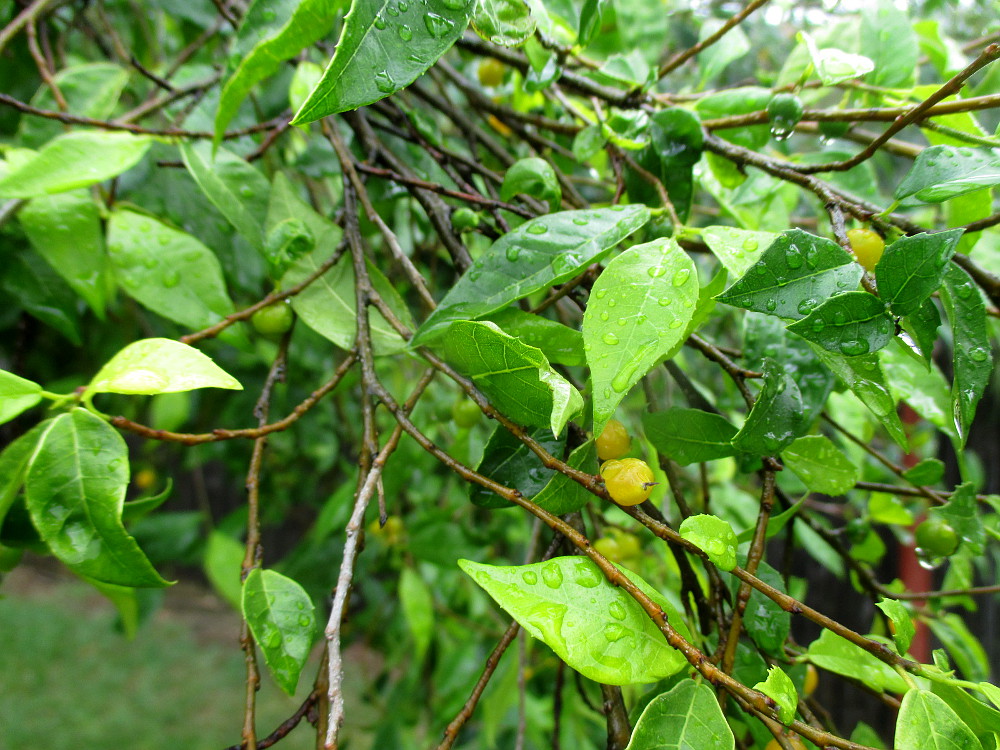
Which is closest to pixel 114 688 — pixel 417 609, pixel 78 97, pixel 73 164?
pixel 417 609

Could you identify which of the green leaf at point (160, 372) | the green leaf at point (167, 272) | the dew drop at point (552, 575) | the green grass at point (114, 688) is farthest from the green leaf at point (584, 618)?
the green grass at point (114, 688)

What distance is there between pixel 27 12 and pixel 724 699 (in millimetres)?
1094

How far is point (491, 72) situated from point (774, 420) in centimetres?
73

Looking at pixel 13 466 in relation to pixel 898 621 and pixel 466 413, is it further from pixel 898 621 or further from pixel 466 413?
pixel 898 621

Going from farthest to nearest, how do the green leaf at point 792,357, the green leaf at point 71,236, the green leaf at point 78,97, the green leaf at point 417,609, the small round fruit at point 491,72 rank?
1. the green leaf at point 417,609
2. the small round fruit at point 491,72
3. the green leaf at point 78,97
4. the green leaf at point 71,236
5. the green leaf at point 792,357

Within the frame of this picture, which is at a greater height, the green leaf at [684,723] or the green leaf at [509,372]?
the green leaf at [509,372]

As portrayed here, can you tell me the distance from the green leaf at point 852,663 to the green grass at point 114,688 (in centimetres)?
286

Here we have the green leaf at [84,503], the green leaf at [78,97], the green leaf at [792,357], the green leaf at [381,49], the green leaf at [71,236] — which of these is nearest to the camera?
the green leaf at [381,49]

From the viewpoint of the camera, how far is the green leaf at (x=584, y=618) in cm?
35

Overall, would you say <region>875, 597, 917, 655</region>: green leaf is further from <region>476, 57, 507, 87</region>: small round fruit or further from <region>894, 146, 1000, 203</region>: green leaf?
<region>476, 57, 507, 87</region>: small round fruit

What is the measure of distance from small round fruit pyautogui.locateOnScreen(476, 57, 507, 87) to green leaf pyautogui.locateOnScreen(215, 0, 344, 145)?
0.42 meters

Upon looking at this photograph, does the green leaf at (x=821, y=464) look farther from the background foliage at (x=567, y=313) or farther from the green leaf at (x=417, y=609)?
the green leaf at (x=417, y=609)

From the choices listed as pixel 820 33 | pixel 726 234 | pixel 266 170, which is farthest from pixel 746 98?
pixel 266 170

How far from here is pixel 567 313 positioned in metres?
0.72
